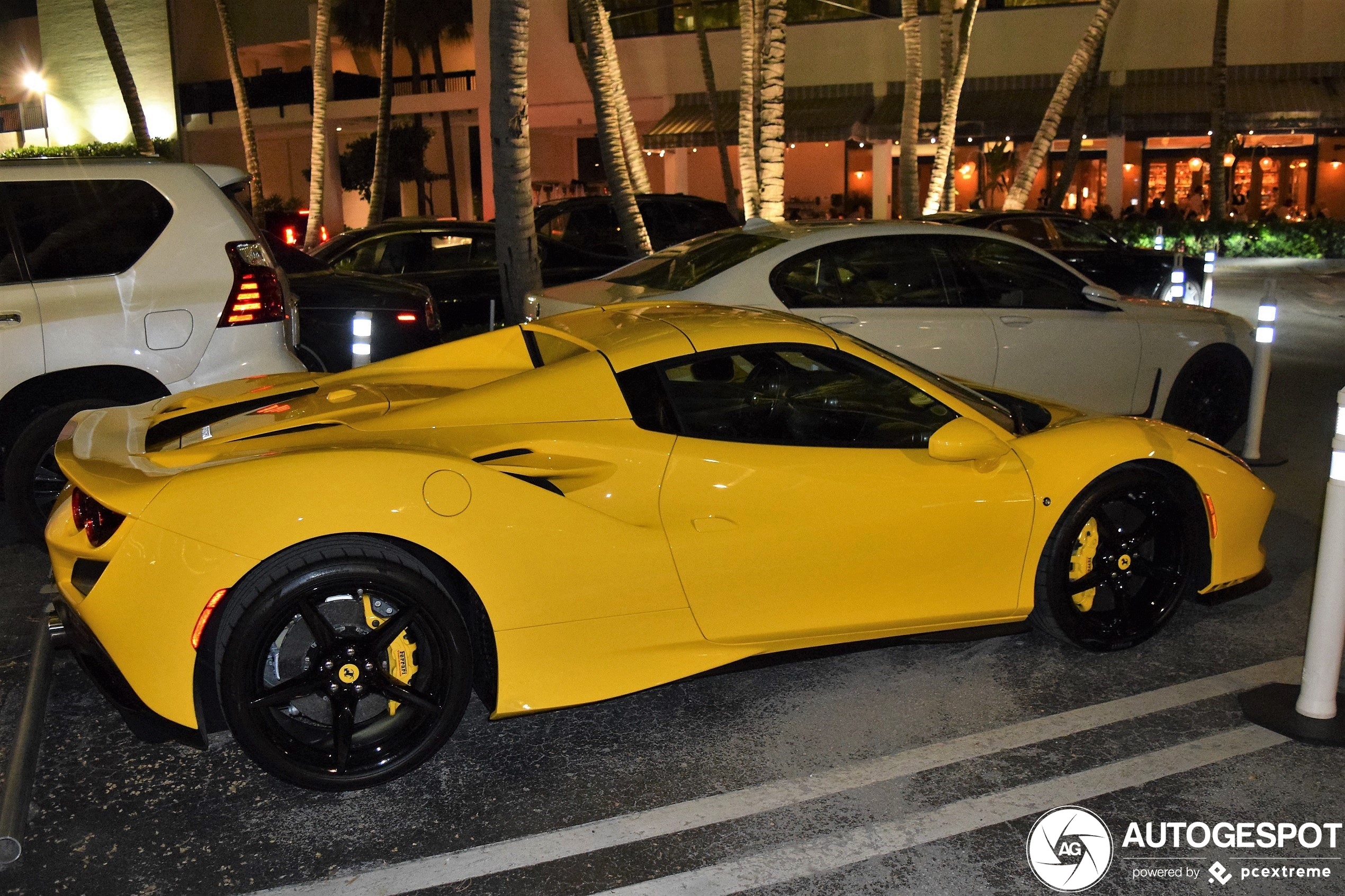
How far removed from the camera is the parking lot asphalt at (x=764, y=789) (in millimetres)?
3295

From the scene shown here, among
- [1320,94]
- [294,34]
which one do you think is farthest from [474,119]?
[1320,94]

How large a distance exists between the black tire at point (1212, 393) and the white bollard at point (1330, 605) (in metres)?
3.88

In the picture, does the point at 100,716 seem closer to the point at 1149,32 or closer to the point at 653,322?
the point at 653,322

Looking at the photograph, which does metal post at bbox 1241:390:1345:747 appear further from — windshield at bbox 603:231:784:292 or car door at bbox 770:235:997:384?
windshield at bbox 603:231:784:292

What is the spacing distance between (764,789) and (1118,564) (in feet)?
6.10

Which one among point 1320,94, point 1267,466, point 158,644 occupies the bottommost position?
point 1267,466

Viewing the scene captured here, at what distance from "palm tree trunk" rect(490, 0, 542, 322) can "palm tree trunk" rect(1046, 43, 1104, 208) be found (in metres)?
18.1

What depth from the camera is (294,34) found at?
39.7m

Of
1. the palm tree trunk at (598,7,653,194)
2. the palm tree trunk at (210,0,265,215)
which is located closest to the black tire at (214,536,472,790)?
the palm tree trunk at (598,7,653,194)

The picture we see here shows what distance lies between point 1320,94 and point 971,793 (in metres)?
28.0

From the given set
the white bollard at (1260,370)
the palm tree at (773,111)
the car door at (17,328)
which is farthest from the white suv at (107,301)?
the palm tree at (773,111)

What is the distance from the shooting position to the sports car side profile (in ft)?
11.5

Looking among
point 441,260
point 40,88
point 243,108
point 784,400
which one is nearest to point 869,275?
point 784,400

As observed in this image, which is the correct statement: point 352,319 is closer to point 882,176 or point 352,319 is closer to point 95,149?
point 882,176
